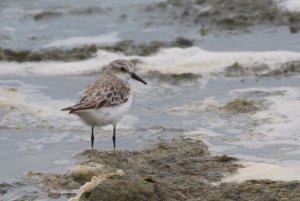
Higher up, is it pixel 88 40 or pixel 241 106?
pixel 88 40

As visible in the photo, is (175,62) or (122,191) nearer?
(122,191)

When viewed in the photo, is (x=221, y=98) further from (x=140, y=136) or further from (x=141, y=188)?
(x=141, y=188)

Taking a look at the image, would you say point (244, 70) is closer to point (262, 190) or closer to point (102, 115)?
point (102, 115)

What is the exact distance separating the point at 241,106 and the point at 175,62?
244 centimetres

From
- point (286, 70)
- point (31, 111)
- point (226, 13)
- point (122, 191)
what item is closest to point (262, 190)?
point (122, 191)

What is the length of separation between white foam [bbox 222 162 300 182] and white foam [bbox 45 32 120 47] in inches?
244

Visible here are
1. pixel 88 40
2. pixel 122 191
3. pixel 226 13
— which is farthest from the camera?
pixel 226 13

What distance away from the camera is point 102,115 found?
8852 millimetres

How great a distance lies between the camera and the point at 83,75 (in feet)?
39.9

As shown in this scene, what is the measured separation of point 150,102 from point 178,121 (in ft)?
3.18

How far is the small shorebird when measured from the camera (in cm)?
874

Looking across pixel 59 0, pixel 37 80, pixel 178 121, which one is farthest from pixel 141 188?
pixel 59 0

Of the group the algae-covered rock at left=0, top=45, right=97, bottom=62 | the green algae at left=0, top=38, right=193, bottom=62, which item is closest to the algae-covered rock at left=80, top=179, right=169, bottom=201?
the green algae at left=0, top=38, right=193, bottom=62

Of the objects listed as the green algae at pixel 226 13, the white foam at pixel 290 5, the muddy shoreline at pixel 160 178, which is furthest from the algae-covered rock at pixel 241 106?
the white foam at pixel 290 5
